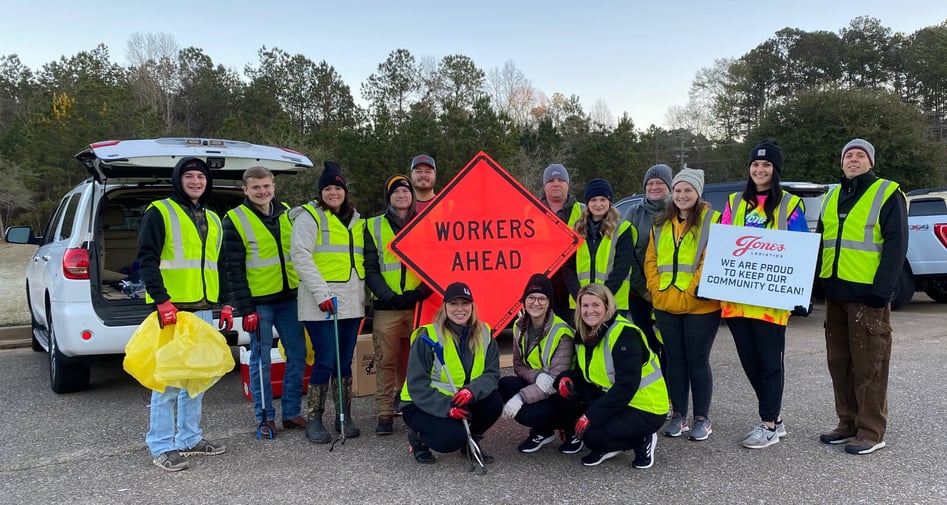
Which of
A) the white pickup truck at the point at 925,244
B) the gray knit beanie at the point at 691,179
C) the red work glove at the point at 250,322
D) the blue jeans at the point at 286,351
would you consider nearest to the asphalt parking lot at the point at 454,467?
the blue jeans at the point at 286,351

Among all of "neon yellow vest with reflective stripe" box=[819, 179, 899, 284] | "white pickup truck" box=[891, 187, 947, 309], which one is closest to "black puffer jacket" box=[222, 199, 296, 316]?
"neon yellow vest with reflective stripe" box=[819, 179, 899, 284]

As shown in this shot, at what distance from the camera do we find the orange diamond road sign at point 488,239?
14.8 feet

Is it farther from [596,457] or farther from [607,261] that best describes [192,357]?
[607,261]

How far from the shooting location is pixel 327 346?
430 centimetres

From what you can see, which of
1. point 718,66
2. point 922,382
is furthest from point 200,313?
point 718,66

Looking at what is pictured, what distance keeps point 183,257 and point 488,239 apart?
6.79 ft

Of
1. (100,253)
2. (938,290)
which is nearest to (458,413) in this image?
(100,253)

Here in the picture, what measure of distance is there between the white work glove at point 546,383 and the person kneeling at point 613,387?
0.05m

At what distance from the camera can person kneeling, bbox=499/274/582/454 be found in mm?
3863

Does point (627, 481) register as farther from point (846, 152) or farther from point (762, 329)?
point (846, 152)

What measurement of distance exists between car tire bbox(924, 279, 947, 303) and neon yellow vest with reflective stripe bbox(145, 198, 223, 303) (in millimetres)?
11377

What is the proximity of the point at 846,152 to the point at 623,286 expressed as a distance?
161 cm

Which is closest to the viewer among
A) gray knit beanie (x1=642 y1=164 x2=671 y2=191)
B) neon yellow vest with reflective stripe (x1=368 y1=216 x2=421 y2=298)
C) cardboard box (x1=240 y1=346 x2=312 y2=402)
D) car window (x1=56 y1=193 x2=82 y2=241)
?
neon yellow vest with reflective stripe (x1=368 y1=216 x2=421 y2=298)

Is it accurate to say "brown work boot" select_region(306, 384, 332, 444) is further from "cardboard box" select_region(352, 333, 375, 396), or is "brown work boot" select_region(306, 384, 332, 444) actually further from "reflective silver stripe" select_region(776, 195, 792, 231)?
"reflective silver stripe" select_region(776, 195, 792, 231)
